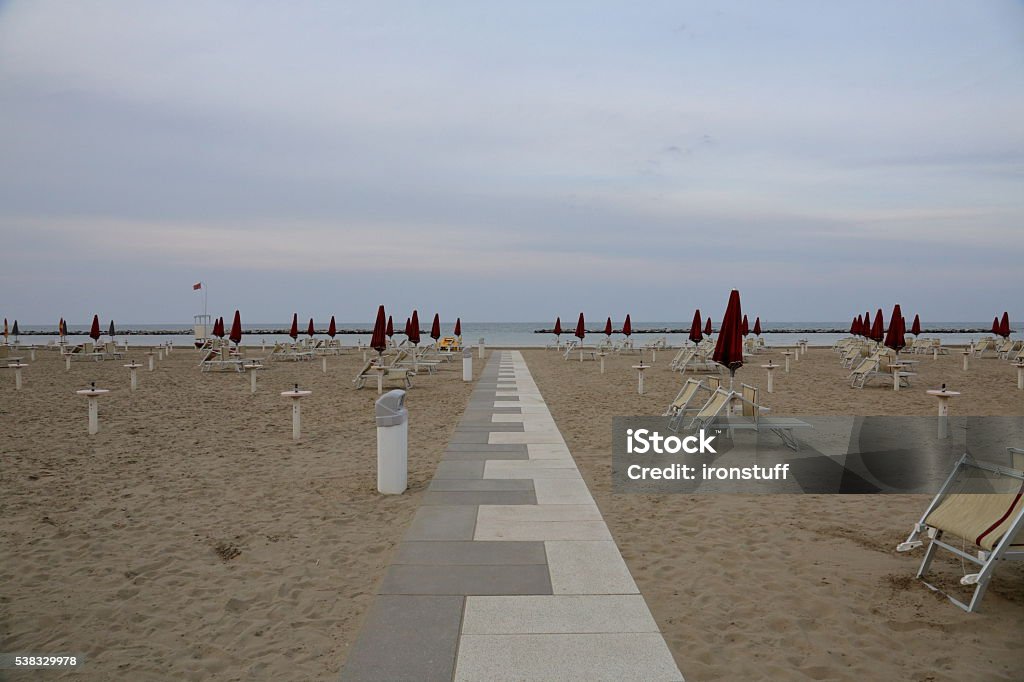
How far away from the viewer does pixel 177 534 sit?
484 cm

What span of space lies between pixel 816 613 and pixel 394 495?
11.7 feet

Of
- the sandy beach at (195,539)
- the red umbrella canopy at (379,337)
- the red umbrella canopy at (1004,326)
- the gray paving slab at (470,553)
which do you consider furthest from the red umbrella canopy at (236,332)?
the red umbrella canopy at (1004,326)

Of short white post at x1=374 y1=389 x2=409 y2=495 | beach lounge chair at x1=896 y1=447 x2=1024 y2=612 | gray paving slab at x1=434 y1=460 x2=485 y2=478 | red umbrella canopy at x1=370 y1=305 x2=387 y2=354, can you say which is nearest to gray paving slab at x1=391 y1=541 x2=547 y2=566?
Result: short white post at x1=374 y1=389 x2=409 y2=495

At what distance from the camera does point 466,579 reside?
3.93 m

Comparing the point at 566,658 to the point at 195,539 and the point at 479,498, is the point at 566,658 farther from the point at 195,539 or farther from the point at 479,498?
the point at 195,539

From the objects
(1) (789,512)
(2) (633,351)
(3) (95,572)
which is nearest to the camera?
(3) (95,572)

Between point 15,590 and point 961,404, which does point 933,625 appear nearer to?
point 15,590

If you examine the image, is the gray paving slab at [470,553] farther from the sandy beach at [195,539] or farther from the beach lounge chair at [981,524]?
the beach lounge chair at [981,524]

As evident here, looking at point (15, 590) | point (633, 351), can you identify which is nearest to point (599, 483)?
point (15, 590)

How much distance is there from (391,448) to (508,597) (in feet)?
8.53

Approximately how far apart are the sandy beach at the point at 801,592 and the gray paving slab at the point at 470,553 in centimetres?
63

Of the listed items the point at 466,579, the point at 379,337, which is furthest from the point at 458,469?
the point at 379,337

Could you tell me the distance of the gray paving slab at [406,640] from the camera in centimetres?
289

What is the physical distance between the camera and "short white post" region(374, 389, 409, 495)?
5.91m
